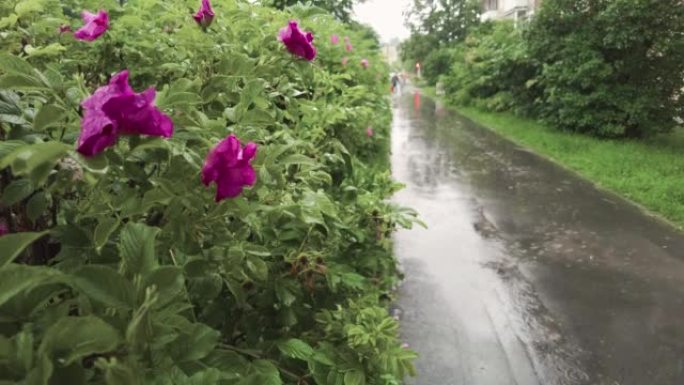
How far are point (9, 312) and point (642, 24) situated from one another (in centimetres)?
1243

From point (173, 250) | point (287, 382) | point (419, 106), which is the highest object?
point (173, 250)

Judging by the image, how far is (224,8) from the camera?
2395 millimetres

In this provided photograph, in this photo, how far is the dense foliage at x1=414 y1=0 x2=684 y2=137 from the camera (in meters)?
11.0

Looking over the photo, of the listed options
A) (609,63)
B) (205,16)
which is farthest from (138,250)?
(609,63)

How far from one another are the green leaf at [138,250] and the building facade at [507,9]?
87.8 ft

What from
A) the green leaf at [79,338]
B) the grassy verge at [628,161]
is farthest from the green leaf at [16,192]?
the grassy verge at [628,161]

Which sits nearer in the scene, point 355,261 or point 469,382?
point 355,261

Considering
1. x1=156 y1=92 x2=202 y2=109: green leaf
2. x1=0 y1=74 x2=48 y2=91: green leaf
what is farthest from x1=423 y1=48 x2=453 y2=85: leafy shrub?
x1=0 y1=74 x2=48 y2=91: green leaf

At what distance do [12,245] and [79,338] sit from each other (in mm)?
185

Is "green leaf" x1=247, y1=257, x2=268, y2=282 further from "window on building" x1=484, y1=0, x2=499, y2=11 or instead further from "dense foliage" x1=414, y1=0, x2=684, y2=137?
"window on building" x1=484, y1=0, x2=499, y2=11

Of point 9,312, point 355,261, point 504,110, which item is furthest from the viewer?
point 504,110

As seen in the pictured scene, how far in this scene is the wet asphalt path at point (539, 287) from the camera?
389 cm

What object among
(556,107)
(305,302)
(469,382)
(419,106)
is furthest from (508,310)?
(419,106)

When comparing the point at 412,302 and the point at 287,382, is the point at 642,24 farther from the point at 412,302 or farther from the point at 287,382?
the point at 287,382
